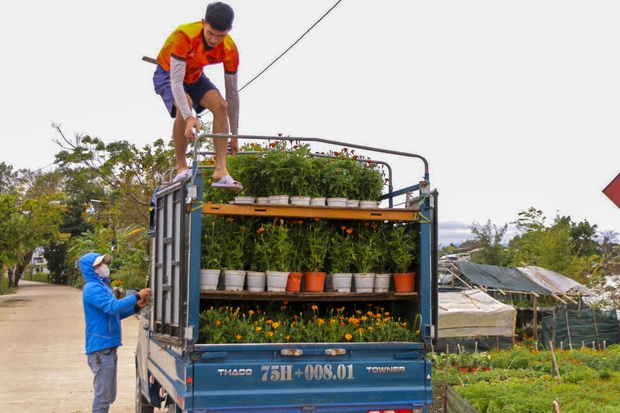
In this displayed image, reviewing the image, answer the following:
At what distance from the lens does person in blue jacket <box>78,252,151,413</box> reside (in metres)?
6.99

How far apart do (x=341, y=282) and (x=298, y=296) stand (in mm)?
403

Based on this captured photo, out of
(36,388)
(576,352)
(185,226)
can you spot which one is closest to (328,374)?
(185,226)

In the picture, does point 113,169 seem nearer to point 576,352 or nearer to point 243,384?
point 576,352

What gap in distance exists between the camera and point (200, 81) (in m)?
6.89

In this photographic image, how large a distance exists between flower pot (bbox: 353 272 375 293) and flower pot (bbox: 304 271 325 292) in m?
0.29

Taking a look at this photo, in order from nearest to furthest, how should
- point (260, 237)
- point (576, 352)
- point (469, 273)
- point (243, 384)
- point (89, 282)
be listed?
point (243, 384) < point (260, 237) < point (89, 282) < point (576, 352) < point (469, 273)

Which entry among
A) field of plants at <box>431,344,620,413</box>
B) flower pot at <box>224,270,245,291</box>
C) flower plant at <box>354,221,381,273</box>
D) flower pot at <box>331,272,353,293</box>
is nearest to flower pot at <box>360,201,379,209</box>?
flower plant at <box>354,221,381,273</box>

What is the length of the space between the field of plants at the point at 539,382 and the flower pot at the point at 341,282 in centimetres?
376

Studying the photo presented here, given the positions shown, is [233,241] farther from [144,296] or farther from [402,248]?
[144,296]

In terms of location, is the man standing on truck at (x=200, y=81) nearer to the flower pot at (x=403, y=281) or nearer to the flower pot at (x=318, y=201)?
the flower pot at (x=318, y=201)

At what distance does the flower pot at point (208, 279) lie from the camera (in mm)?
5699

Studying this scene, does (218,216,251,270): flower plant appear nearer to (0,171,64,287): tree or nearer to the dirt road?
the dirt road

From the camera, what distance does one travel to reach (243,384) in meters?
5.41

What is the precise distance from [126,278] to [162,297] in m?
22.6
